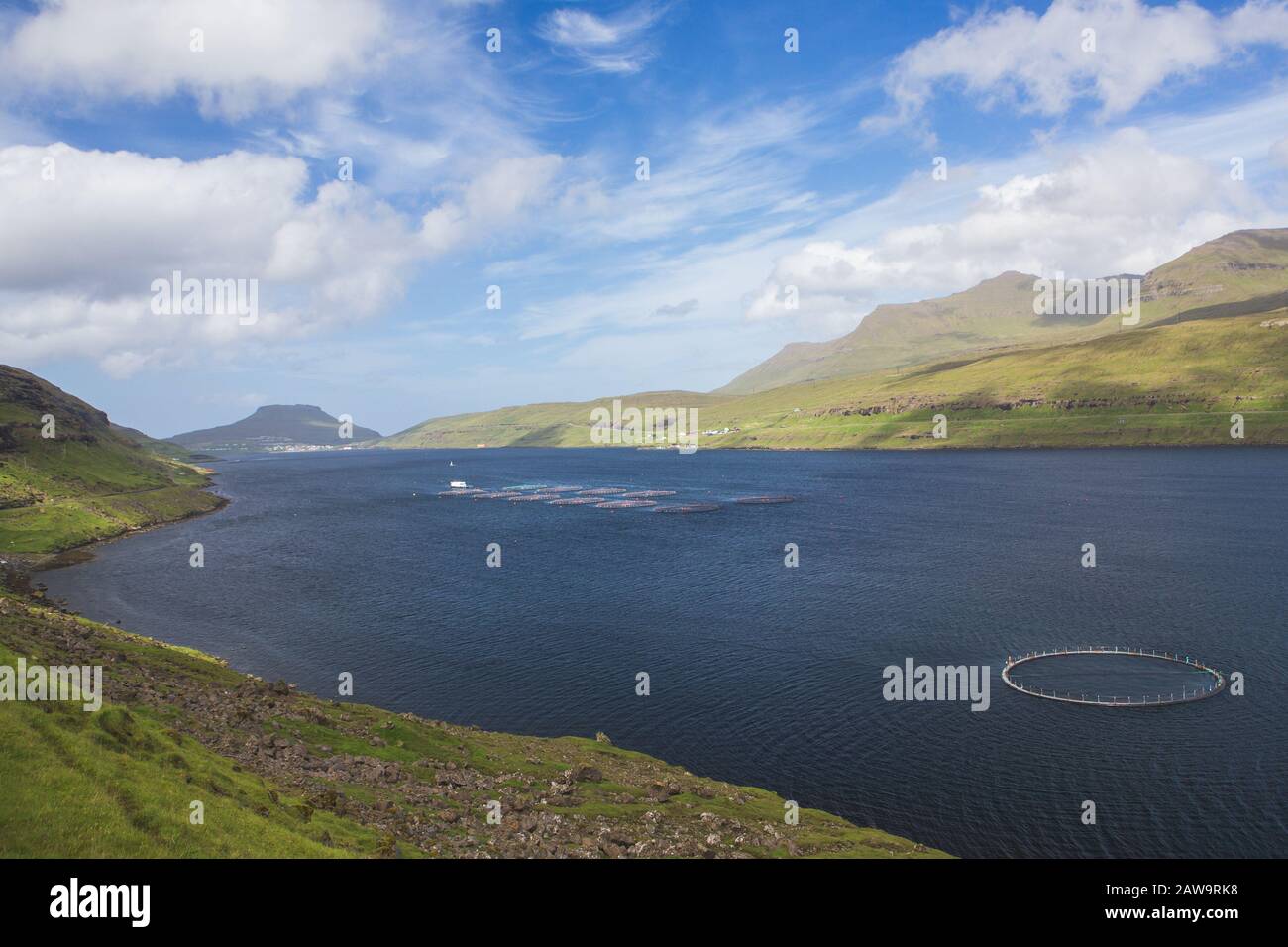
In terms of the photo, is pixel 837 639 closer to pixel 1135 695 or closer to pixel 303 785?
pixel 1135 695

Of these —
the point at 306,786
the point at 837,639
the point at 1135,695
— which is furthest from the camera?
the point at 837,639

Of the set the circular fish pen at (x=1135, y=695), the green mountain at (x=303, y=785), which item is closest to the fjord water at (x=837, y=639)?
the circular fish pen at (x=1135, y=695)

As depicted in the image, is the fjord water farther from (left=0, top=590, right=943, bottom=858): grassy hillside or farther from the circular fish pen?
(left=0, top=590, right=943, bottom=858): grassy hillside

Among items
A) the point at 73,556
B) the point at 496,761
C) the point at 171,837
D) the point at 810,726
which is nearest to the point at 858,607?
the point at 810,726

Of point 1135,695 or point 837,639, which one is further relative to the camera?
point 837,639

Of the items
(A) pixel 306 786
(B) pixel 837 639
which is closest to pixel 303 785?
(A) pixel 306 786

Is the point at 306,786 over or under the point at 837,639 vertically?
over

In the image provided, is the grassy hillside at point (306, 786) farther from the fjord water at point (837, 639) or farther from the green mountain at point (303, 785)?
the fjord water at point (837, 639)

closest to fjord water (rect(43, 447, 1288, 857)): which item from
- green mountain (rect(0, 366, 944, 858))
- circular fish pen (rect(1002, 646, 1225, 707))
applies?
circular fish pen (rect(1002, 646, 1225, 707))
